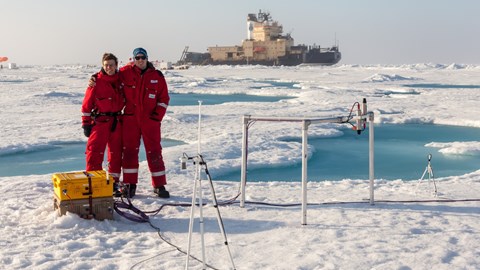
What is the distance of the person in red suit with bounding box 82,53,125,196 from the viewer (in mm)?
5188

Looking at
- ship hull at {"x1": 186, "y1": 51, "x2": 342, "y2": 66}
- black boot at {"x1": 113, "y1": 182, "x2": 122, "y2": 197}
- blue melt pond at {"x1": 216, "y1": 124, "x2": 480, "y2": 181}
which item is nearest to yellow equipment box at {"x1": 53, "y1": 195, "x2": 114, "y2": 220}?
black boot at {"x1": 113, "y1": 182, "x2": 122, "y2": 197}

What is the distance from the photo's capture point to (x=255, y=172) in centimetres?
830

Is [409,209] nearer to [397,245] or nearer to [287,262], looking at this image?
[397,245]

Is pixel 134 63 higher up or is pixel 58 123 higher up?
pixel 134 63

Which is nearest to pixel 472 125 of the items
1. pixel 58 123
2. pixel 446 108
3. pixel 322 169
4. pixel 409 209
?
pixel 446 108

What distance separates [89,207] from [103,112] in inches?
46.6

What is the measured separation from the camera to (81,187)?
4.45 m

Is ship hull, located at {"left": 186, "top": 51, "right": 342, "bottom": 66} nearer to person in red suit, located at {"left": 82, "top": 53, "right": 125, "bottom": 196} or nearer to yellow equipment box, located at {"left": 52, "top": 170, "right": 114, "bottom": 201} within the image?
person in red suit, located at {"left": 82, "top": 53, "right": 125, "bottom": 196}

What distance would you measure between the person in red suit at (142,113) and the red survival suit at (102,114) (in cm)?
9

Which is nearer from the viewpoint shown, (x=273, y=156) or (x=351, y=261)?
(x=351, y=261)

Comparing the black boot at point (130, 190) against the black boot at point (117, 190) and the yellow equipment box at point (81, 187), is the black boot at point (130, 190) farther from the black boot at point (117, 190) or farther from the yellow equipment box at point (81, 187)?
the yellow equipment box at point (81, 187)

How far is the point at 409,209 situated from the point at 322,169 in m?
4.00

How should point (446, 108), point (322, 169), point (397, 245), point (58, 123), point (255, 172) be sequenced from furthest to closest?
point (446, 108)
point (58, 123)
point (322, 169)
point (255, 172)
point (397, 245)

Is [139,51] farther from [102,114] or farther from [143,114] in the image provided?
[102,114]
